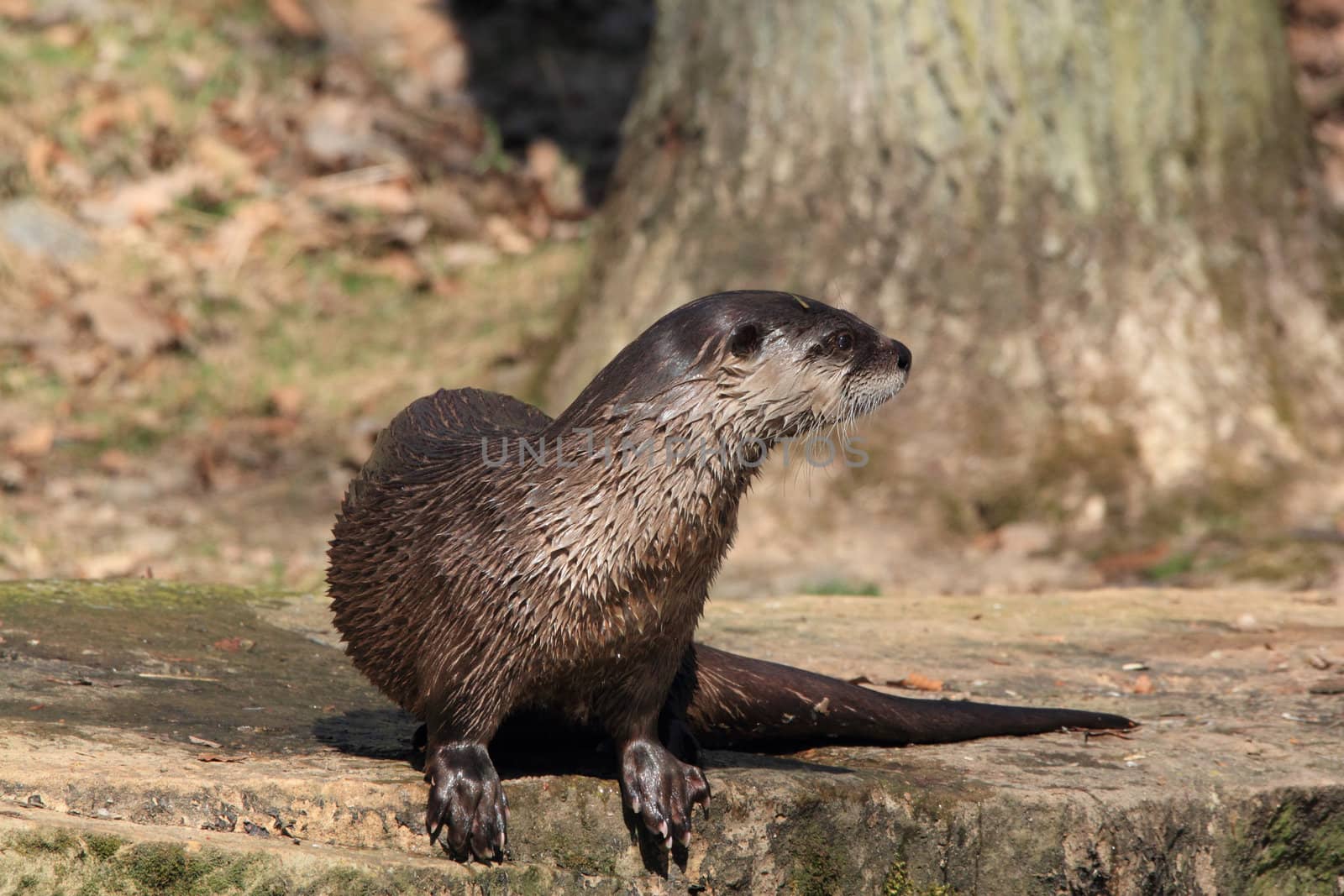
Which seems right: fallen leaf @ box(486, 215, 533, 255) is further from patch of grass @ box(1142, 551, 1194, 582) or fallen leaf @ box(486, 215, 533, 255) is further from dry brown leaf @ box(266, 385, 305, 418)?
patch of grass @ box(1142, 551, 1194, 582)

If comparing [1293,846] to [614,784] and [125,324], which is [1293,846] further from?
[125,324]

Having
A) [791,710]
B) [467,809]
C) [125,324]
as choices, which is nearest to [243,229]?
[125,324]

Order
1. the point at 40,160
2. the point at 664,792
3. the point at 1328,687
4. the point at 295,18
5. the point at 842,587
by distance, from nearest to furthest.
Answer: the point at 664,792 → the point at 1328,687 → the point at 842,587 → the point at 40,160 → the point at 295,18

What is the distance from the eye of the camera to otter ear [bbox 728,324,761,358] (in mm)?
2533

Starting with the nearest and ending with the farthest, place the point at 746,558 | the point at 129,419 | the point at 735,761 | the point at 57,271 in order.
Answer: the point at 735,761 → the point at 746,558 → the point at 129,419 → the point at 57,271

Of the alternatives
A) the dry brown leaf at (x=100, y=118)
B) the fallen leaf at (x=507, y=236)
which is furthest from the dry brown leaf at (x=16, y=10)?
the fallen leaf at (x=507, y=236)

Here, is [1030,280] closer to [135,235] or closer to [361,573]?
[361,573]

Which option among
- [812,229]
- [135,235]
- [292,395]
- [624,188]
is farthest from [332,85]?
[812,229]

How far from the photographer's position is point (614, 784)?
257cm

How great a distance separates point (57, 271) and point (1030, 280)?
4.26 m

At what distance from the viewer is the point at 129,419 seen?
6320mm

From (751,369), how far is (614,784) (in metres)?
0.70

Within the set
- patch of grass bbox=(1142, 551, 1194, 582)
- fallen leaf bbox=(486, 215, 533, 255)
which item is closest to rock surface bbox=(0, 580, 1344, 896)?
patch of grass bbox=(1142, 551, 1194, 582)

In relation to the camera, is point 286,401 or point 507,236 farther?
point 507,236
